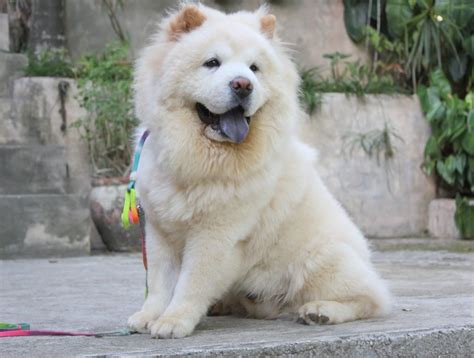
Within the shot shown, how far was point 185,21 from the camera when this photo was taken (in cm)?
A: 338

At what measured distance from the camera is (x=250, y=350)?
2828mm

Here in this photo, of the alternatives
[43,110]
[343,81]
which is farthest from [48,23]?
[343,81]

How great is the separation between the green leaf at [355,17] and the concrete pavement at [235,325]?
4.76 meters

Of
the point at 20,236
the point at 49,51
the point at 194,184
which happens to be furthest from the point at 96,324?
the point at 49,51

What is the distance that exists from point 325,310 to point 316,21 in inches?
282

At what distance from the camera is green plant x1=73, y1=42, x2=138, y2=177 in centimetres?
844

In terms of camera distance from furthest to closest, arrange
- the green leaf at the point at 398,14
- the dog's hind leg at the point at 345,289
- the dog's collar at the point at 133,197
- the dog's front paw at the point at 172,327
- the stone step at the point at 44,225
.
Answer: the green leaf at the point at 398,14 < the stone step at the point at 44,225 < the dog's collar at the point at 133,197 < the dog's hind leg at the point at 345,289 < the dog's front paw at the point at 172,327

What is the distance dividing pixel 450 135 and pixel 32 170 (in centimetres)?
469

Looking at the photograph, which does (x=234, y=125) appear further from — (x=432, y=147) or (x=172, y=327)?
(x=432, y=147)

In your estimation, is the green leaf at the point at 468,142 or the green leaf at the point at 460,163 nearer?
the green leaf at the point at 468,142

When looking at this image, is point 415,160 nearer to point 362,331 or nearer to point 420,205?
point 420,205

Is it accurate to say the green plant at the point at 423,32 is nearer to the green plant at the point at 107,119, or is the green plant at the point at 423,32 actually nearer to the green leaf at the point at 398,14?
the green leaf at the point at 398,14

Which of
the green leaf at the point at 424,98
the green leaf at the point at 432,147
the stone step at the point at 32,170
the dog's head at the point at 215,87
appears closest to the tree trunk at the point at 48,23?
the stone step at the point at 32,170

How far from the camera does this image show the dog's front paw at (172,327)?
3.09 m
